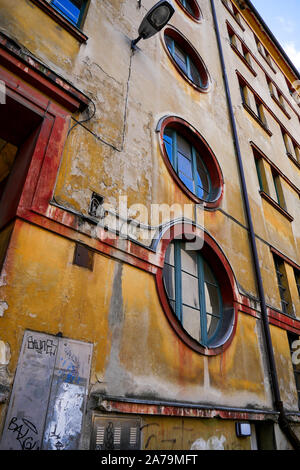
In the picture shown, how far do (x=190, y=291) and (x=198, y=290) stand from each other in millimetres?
225

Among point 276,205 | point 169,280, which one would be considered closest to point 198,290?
point 169,280

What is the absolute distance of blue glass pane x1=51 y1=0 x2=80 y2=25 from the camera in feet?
15.8

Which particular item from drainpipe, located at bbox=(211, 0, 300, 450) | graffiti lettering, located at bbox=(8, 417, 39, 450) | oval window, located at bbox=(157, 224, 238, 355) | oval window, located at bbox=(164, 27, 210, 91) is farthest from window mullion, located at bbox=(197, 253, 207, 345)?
oval window, located at bbox=(164, 27, 210, 91)

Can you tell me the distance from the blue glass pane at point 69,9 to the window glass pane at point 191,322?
477 centimetres

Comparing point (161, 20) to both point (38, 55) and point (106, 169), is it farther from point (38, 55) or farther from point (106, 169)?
point (106, 169)

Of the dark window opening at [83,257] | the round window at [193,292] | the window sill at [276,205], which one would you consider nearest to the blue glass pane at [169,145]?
the round window at [193,292]

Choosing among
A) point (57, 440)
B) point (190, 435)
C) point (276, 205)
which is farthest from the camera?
point (276, 205)

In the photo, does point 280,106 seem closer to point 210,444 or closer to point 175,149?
point 175,149

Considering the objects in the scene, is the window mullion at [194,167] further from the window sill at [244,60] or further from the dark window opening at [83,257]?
the window sill at [244,60]

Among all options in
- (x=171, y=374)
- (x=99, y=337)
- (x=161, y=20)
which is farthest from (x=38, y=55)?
(x=171, y=374)

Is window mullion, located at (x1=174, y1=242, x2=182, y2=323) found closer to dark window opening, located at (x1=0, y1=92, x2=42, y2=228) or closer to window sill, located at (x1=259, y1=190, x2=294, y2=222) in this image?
dark window opening, located at (x1=0, y1=92, x2=42, y2=228)

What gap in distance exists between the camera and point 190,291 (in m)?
4.89

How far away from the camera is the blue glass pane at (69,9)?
482 centimetres

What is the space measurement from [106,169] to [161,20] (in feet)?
9.50
